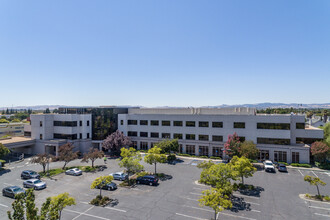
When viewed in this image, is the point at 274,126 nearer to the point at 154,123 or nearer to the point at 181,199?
the point at 154,123

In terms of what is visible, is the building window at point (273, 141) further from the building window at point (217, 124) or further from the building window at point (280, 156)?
the building window at point (217, 124)

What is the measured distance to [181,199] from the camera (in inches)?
1126

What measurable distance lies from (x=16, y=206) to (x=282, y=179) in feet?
133

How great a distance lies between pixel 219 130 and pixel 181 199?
2980cm

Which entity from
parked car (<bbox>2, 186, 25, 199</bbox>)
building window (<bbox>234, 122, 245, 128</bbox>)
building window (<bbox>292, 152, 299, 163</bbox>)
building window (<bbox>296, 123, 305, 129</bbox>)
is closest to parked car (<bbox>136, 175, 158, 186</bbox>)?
parked car (<bbox>2, 186, 25, 199</bbox>)

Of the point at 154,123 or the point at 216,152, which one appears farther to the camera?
the point at 154,123

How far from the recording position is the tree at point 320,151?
43.5m

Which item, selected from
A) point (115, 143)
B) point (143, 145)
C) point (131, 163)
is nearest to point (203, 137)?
point (143, 145)

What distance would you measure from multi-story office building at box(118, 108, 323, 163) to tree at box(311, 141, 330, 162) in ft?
5.58

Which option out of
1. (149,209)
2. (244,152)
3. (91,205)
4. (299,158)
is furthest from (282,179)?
(91,205)

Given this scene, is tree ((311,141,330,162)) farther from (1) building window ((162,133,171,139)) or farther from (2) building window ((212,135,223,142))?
(1) building window ((162,133,171,139))

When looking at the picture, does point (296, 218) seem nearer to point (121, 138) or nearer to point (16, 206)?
point (16, 206)

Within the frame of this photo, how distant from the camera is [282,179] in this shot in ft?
122

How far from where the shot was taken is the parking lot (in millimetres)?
24391
